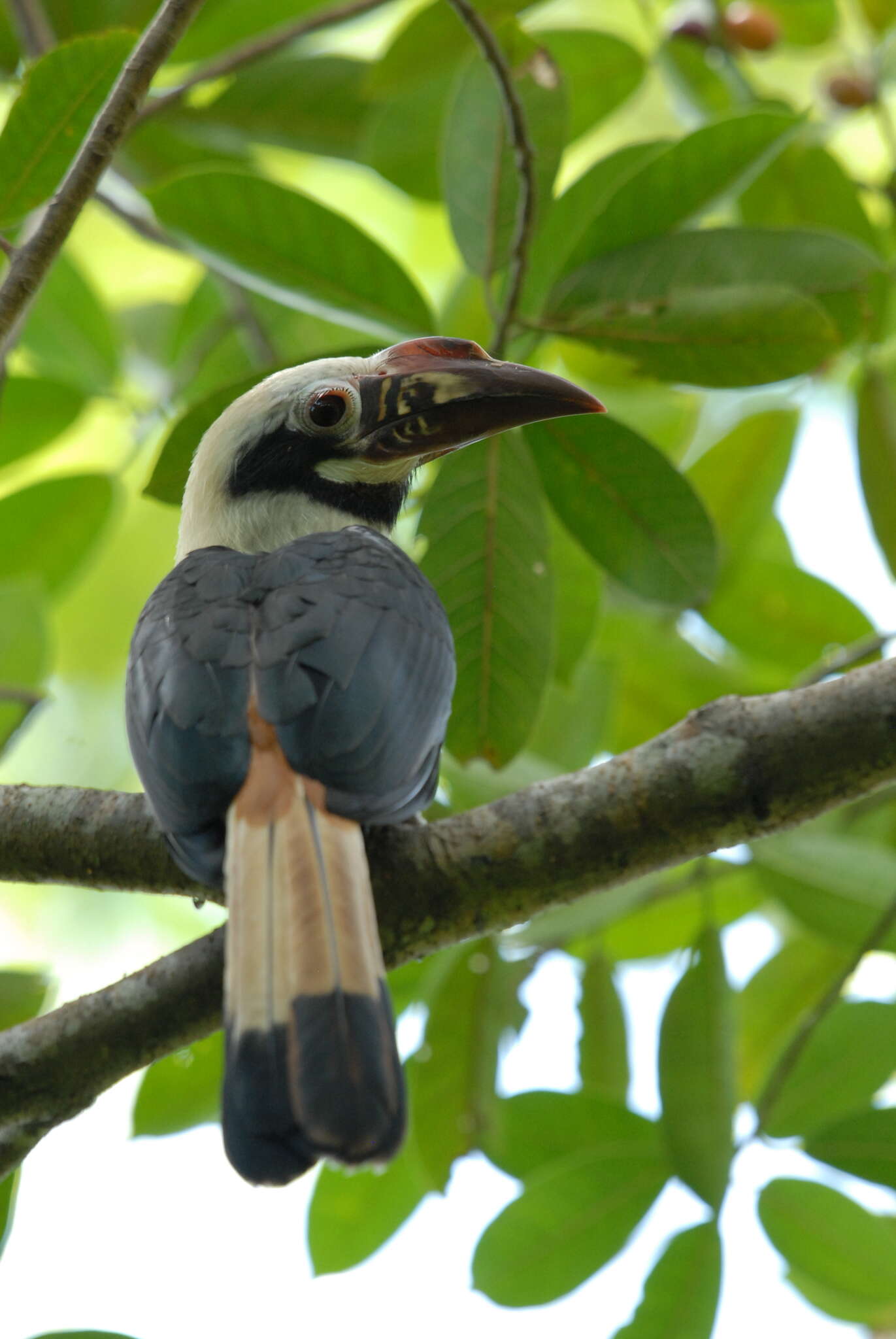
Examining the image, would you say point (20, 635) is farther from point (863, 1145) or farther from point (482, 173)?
point (863, 1145)

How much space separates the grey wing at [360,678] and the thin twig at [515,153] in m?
0.63

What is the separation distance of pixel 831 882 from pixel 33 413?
245 cm

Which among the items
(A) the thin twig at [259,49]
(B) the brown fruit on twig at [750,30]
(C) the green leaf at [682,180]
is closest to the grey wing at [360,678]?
(C) the green leaf at [682,180]

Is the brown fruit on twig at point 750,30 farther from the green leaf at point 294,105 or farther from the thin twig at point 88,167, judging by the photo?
the thin twig at point 88,167

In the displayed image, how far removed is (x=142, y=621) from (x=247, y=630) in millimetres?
298

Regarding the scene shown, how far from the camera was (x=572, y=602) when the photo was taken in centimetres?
338

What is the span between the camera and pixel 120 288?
6.50 m

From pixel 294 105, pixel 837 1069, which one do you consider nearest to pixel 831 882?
pixel 837 1069

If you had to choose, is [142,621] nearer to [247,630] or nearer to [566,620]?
[247,630]

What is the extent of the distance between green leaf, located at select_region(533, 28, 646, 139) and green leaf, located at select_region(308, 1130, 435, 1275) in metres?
2.75

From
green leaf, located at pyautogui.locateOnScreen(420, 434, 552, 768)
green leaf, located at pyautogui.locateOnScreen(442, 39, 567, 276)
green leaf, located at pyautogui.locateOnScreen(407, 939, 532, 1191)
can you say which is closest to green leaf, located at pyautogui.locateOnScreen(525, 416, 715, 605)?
green leaf, located at pyautogui.locateOnScreen(420, 434, 552, 768)

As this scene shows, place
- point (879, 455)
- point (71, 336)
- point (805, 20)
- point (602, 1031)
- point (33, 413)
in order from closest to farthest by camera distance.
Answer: point (879, 455) → point (602, 1031) → point (33, 413) → point (71, 336) → point (805, 20)

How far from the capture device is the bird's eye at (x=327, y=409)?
3137 millimetres

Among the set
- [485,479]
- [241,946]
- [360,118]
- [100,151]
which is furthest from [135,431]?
[241,946]
